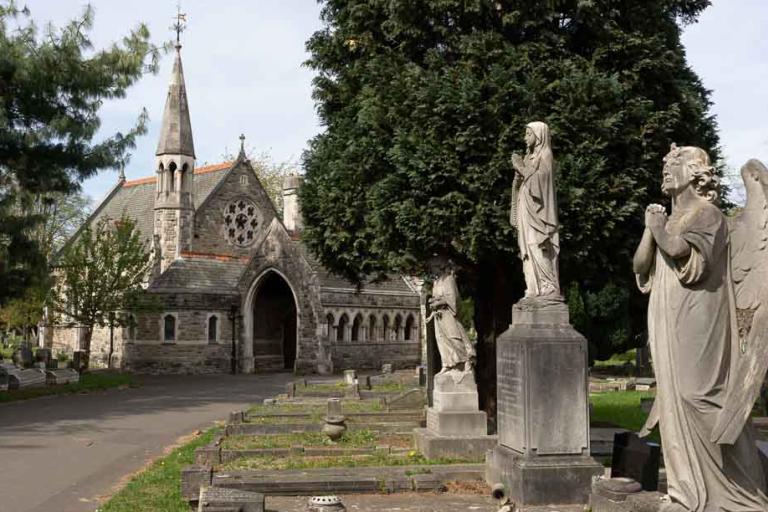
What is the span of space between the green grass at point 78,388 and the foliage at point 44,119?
4009 millimetres

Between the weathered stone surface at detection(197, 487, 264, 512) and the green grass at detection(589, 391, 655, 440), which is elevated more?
the weathered stone surface at detection(197, 487, 264, 512)

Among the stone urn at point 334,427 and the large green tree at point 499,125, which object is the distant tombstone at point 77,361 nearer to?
the large green tree at point 499,125

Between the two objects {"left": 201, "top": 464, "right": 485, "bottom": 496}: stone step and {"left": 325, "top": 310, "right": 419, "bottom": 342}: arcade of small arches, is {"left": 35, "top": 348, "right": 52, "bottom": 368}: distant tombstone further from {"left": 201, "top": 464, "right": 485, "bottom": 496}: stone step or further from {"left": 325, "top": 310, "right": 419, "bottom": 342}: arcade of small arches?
{"left": 201, "top": 464, "right": 485, "bottom": 496}: stone step

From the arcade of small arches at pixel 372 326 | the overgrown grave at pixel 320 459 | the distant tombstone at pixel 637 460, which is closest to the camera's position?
the distant tombstone at pixel 637 460

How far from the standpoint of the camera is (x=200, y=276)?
3647 centimetres

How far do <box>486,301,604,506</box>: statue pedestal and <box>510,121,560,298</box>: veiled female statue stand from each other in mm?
294

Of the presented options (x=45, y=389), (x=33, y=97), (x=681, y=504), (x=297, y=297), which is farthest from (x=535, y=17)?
(x=297, y=297)

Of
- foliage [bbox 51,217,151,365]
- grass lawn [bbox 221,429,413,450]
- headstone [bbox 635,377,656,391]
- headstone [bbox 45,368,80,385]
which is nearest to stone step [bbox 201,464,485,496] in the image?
grass lawn [bbox 221,429,413,450]

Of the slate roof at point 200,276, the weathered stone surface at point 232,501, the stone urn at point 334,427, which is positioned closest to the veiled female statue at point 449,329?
the stone urn at point 334,427

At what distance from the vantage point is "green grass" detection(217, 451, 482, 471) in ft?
34.8

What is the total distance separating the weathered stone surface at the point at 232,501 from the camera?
7.15 metres

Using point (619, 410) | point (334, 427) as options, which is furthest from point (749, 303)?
point (619, 410)

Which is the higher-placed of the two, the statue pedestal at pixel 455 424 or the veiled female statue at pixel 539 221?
the veiled female statue at pixel 539 221

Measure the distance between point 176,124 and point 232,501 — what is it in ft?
109
